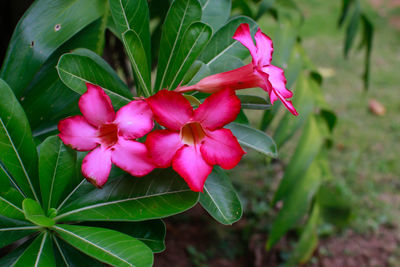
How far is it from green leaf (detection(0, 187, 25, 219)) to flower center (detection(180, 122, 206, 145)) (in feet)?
0.80

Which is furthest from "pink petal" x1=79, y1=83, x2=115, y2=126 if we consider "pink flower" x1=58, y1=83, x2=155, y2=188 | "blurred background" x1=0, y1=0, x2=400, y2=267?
"blurred background" x1=0, y1=0, x2=400, y2=267

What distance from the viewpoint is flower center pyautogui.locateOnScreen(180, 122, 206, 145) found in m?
0.50

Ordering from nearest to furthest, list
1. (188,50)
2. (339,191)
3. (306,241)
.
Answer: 1. (188,50)
2. (306,241)
3. (339,191)

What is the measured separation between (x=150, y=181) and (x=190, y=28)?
24 centimetres

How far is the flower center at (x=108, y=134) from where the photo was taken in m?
0.51

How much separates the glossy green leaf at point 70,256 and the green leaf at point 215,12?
445 mm

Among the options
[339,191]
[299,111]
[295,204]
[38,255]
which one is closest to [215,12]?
[38,255]

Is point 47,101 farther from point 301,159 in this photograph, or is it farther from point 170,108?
point 301,159

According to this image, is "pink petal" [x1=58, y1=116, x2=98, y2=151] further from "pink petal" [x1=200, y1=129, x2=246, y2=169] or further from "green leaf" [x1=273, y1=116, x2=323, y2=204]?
"green leaf" [x1=273, y1=116, x2=323, y2=204]

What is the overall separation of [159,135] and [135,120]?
0.04 meters

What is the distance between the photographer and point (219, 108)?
482 millimetres

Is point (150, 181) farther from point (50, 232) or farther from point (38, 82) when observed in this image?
point (38, 82)

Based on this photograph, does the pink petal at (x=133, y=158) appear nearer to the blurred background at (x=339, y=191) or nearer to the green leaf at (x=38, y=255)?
the green leaf at (x=38, y=255)

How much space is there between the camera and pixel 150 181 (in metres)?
0.54
